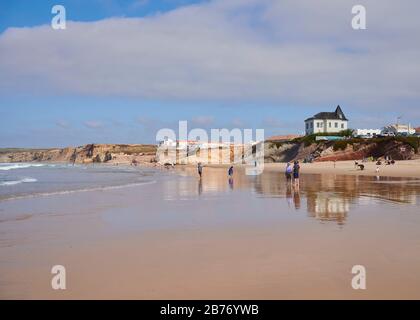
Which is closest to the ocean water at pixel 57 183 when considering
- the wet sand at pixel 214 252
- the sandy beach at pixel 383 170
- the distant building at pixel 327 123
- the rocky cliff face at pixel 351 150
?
the wet sand at pixel 214 252

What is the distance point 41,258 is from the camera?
8094 mm

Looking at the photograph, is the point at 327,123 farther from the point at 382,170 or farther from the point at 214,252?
the point at 214,252

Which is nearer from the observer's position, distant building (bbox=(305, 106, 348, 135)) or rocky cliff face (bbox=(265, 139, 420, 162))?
rocky cliff face (bbox=(265, 139, 420, 162))

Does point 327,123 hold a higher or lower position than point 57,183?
higher

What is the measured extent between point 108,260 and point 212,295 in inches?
111

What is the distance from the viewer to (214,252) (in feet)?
27.5

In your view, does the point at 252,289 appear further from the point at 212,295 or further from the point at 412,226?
the point at 412,226

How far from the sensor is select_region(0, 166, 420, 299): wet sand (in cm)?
612

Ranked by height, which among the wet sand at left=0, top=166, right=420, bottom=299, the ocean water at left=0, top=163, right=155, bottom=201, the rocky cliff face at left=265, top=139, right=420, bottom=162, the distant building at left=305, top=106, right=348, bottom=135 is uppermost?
the distant building at left=305, top=106, right=348, bottom=135

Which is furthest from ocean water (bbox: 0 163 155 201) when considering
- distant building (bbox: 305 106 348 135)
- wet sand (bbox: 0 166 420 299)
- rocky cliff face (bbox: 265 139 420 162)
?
distant building (bbox: 305 106 348 135)

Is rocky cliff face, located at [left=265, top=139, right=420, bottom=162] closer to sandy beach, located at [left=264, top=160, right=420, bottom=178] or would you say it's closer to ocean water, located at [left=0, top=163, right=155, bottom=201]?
sandy beach, located at [left=264, top=160, right=420, bottom=178]

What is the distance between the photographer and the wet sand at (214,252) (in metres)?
6.12

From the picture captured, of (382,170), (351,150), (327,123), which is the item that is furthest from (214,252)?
(327,123)
